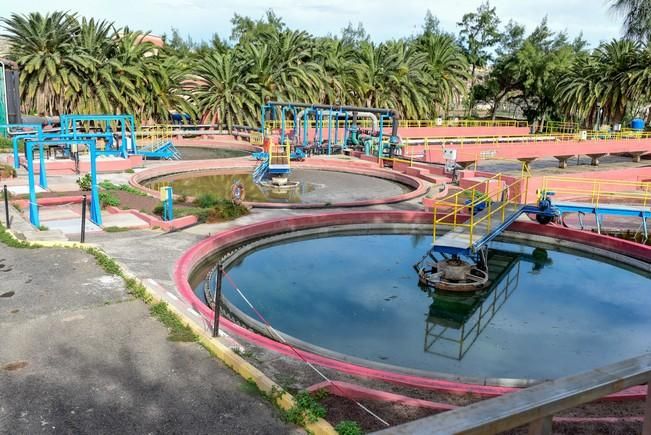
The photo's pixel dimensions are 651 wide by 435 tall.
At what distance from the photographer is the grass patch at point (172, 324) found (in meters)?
9.65

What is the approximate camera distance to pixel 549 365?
1150cm

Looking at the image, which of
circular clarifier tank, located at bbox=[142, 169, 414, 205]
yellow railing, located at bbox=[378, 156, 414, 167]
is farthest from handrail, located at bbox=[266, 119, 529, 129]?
circular clarifier tank, located at bbox=[142, 169, 414, 205]

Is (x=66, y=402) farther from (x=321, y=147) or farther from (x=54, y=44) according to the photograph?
(x=54, y=44)

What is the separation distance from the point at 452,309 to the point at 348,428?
832 cm

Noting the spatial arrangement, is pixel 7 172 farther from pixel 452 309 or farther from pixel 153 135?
pixel 452 309

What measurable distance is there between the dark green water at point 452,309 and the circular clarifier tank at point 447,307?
0.09 ft

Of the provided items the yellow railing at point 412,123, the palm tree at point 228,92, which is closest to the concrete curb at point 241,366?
the yellow railing at point 412,123

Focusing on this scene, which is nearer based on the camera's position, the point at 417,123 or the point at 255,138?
the point at 255,138

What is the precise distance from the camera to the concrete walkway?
7129 mm

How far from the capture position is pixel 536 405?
198 cm

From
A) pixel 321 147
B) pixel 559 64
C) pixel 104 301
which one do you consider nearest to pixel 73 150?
pixel 321 147

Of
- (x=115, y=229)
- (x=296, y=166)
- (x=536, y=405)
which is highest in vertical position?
(x=536, y=405)

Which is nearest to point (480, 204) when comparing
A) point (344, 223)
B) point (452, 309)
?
point (344, 223)

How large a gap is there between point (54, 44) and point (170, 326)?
4022 cm
